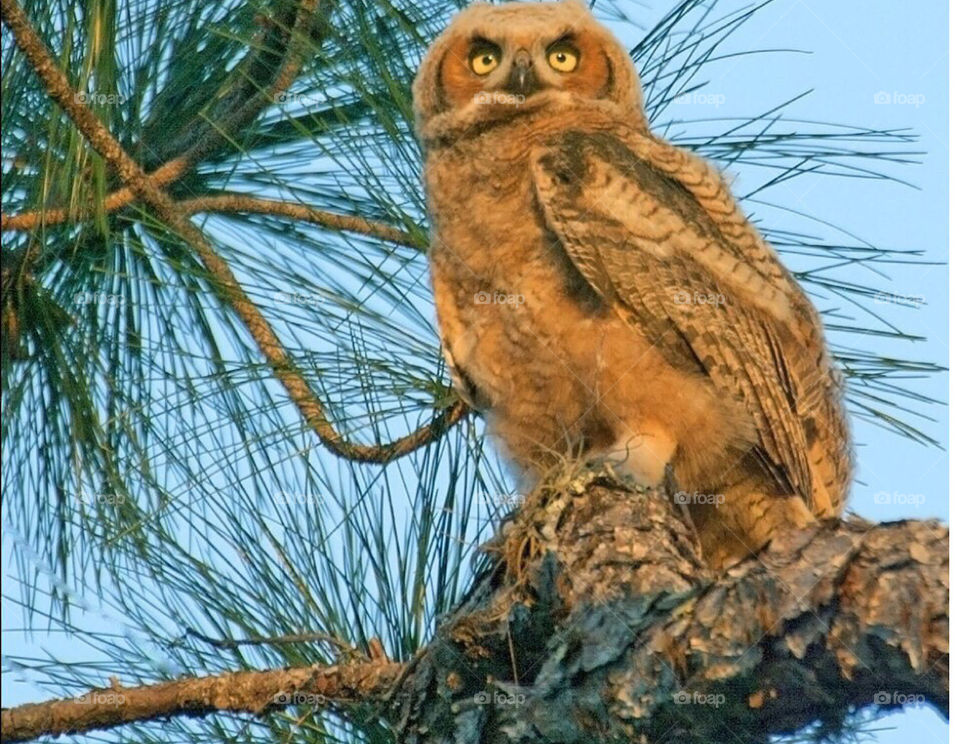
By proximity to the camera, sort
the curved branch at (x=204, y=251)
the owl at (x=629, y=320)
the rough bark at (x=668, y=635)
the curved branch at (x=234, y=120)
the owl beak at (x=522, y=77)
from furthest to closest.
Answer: the owl beak at (x=522, y=77) → the owl at (x=629, y=320) → the curved branch at (x=234, y=120) → the curved branch at (x=204, y=251) → the rough bark at (x=668, y=635)

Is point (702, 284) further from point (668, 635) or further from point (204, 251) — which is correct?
point (668, 635)

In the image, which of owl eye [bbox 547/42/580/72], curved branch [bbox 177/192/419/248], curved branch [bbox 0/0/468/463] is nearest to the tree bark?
curved branch [bbox 0/0/468/463]

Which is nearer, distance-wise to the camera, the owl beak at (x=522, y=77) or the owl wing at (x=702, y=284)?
the owl wing at (x=702, y=284)

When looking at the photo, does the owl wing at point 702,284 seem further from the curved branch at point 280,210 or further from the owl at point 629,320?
the curved branch at point 280,210

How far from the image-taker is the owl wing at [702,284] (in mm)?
3020

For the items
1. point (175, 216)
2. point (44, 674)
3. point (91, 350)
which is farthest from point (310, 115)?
point (44, 674)

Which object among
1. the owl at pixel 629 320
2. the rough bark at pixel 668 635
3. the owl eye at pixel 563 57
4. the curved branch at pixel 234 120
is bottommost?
the rough bark at pixel 668 635

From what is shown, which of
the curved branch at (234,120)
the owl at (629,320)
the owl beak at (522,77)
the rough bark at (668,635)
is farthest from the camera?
the owl beak at (522,77)

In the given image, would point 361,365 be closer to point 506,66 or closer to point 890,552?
point 506,66

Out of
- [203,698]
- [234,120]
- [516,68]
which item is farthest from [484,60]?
[203,698]

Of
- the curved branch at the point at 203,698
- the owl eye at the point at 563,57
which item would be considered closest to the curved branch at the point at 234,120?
the owl eye at the point at 563,57

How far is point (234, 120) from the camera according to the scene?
2.98 m

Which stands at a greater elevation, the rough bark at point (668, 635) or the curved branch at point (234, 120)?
the curved branch at point (234, 120)

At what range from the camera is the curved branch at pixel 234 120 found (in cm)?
288
